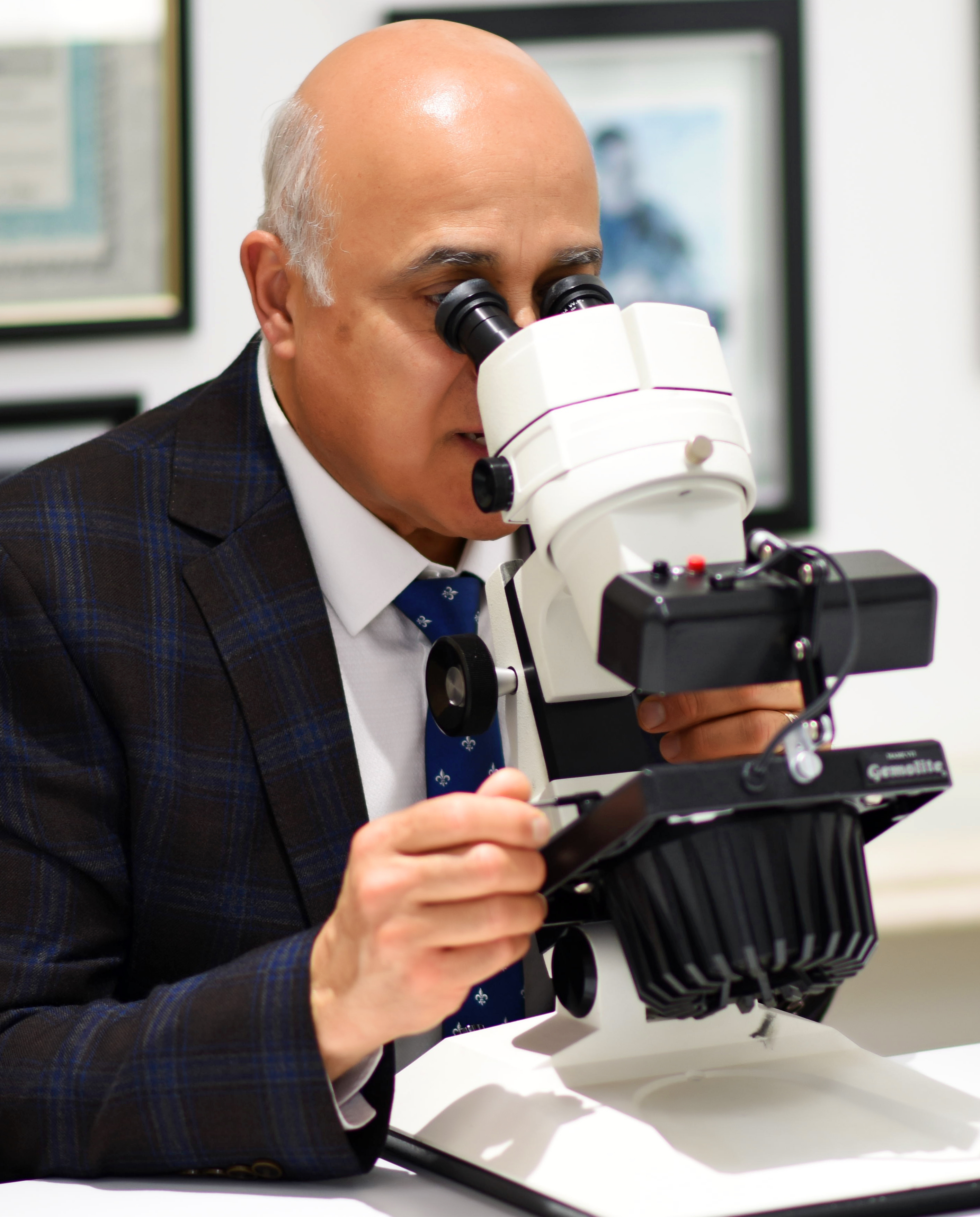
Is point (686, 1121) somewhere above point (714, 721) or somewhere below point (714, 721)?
below

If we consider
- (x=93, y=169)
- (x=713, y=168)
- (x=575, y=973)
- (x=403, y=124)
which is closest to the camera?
(x=575, y=973)

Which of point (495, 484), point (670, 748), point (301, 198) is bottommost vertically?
point (670, 748)

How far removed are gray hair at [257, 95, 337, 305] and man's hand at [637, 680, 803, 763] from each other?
56cm

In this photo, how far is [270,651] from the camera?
131 centimetres

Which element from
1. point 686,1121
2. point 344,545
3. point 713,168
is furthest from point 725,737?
point 713,168

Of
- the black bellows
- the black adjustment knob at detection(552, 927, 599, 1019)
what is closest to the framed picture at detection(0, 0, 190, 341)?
the black adjustment knob at detection(552, 927, 599, 1019)

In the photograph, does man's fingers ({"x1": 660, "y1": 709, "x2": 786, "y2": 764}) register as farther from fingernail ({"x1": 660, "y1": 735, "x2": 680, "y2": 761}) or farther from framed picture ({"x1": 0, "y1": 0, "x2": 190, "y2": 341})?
framed picture ({"x1": 0, "y1": 0, "x2": 190, "y2": 341})

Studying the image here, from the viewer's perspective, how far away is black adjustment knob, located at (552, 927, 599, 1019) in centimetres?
96

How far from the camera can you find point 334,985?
929 mm

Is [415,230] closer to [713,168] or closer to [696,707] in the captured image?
[696,707]

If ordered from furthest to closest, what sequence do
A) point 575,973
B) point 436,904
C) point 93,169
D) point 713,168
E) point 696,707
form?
point 713,168
point 93,169
point 696,707
point 575,973
point 436,904

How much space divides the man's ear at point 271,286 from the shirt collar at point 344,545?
0.10 m

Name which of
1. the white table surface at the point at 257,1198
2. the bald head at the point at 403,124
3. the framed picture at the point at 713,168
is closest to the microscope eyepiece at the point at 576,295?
the bald head at the point at 403,124

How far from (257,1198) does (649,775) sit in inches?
17.4
